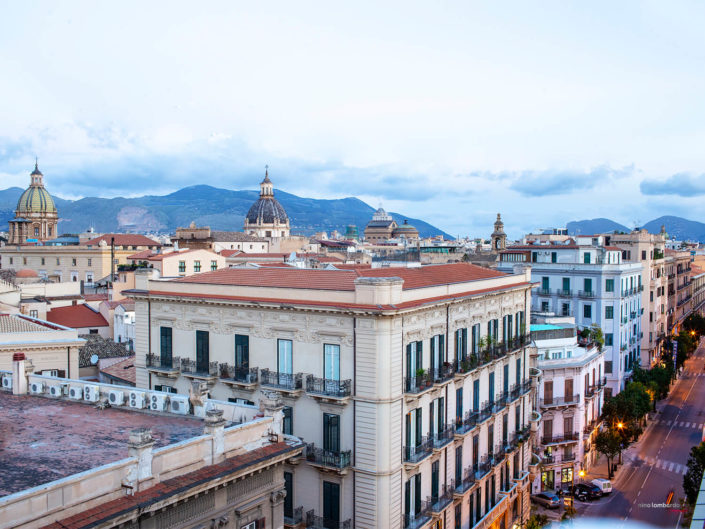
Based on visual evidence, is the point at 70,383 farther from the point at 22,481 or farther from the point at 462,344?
the point at 462,344

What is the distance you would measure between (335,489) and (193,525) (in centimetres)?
1167

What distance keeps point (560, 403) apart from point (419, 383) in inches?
931

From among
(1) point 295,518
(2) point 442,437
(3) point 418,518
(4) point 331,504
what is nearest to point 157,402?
(1) point 295,518

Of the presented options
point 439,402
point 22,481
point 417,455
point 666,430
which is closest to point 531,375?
point 439,402

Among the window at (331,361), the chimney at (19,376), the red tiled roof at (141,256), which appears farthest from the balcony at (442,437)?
the red tiled roof at (141,256)

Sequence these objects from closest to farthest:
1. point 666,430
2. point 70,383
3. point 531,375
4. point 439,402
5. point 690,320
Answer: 1. point 70,383
2. point 439,402
3. point 531,375
4. point 666,430
5. point 690,320

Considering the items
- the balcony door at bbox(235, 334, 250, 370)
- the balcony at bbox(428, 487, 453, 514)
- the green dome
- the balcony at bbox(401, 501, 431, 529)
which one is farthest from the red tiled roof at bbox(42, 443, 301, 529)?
the green dome

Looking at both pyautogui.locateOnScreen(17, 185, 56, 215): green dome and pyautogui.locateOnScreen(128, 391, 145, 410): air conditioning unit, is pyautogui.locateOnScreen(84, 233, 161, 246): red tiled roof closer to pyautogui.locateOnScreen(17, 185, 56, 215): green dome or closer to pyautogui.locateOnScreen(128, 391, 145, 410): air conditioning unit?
pyautogui.locateOnScreen(17, 185, 56, 215): green dome

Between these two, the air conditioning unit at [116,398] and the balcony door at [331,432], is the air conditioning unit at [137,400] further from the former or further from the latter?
the balcony door at [331,432]

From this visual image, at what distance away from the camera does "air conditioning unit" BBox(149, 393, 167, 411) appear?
2205 centimetres

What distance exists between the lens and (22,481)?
15.5m

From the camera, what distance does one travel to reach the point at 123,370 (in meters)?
43.2

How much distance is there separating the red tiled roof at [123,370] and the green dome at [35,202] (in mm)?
129916

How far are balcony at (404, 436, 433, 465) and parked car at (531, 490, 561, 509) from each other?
20491 mm
